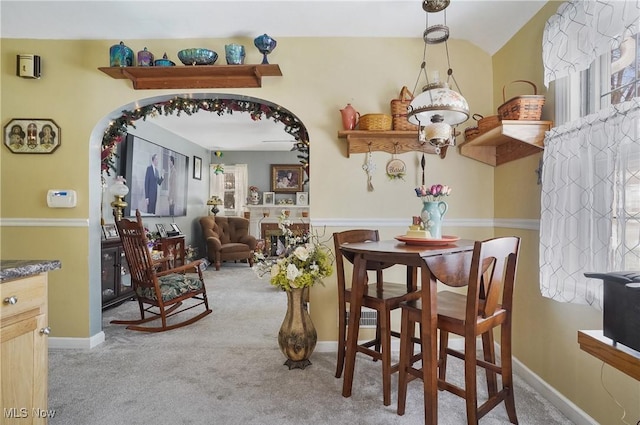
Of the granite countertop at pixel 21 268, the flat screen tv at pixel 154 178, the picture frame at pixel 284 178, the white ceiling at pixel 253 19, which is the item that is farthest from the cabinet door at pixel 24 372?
the picture frame at pixel 284 178

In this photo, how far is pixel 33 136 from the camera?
8.87 feet

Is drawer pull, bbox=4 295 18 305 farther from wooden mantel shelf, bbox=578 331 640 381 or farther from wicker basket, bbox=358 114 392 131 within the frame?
wicker basket, bbox=358 114 392 131

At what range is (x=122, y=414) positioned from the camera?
183 centimetres

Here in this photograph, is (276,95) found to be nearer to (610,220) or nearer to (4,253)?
(610,220)

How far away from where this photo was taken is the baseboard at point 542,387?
1.72 metres

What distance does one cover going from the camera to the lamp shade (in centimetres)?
173

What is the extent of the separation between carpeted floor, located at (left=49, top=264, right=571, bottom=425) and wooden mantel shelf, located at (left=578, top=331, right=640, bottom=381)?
1.06m

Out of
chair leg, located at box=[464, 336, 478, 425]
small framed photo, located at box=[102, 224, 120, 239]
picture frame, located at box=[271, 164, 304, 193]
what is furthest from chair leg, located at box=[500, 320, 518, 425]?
picture frame, located at box=[271, 164, 304, 193]

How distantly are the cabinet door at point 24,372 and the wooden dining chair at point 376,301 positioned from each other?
4.82 ft

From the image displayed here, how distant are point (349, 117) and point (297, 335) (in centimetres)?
164

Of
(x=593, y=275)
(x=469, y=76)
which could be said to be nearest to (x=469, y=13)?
(x=469, y=76)

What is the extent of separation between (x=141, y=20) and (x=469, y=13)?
2339mm

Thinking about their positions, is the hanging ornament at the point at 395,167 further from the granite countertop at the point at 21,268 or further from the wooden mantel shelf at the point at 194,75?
the granite countertop at the point at 21,268

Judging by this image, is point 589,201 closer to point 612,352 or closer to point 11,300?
point 612,352
